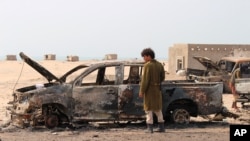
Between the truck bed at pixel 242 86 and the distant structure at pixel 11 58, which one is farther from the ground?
the distant structure at pixel 11 58

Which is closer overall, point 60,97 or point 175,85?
point 60,97

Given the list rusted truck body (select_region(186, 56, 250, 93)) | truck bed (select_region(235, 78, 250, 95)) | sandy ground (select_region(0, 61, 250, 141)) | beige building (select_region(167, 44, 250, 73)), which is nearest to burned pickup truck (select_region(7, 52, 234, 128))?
sandy ground (select_region(0, 61, 250, 141))

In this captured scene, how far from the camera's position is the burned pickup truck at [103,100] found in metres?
11.7

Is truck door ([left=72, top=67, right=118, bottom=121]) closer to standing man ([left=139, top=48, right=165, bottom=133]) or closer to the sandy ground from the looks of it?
the sandy ground

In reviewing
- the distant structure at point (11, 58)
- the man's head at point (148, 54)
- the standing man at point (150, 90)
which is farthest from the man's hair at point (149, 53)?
the distant structure at point (11, 58)

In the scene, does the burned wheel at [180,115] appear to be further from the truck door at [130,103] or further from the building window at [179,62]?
the building window at [179,62]

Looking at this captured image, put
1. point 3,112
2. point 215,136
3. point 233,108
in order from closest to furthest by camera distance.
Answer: point 215,136 < point 3,112 < point 233,108

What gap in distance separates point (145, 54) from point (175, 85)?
1.87 metres

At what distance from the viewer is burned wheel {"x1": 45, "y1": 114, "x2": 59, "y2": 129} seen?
11.7m

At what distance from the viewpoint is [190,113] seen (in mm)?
12766

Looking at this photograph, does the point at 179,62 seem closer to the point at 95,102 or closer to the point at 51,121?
the point at 95,102

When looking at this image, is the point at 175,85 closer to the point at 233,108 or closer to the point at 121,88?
the point at 121,88

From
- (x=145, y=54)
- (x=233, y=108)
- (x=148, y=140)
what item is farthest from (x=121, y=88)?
(x=233, y=108)

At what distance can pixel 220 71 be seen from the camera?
75.1 ft
